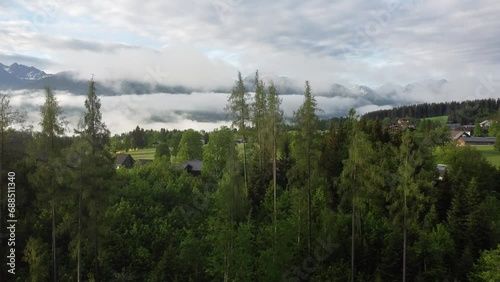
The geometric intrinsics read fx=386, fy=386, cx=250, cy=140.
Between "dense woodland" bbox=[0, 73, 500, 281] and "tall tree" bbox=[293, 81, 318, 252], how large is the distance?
8 centimetres

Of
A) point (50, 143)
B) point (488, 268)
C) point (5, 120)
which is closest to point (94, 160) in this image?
point (50, 143)

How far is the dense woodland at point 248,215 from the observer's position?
24.7 metres

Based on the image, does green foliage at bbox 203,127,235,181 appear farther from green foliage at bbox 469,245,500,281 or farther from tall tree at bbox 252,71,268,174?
→ green foliage at bbox 469,245,500,281

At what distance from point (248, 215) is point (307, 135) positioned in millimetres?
7800

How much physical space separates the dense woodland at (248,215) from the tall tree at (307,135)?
78 millimetres

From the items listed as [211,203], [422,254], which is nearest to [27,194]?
[211,203]

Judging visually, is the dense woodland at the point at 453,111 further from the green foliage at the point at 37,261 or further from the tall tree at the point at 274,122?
the green foliage at the point at 37,261

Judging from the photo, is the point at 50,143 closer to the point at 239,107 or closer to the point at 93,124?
the point at 93,124

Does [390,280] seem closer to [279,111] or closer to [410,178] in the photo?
[410,178]

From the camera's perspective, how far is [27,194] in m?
33.2

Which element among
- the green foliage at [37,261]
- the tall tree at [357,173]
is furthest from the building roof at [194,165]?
the tall tree at [357,173]

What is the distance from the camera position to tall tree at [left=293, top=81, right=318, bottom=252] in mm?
28875

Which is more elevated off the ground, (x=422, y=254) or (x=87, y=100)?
(x=87, y=100)

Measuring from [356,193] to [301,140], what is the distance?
5572 millimetres
